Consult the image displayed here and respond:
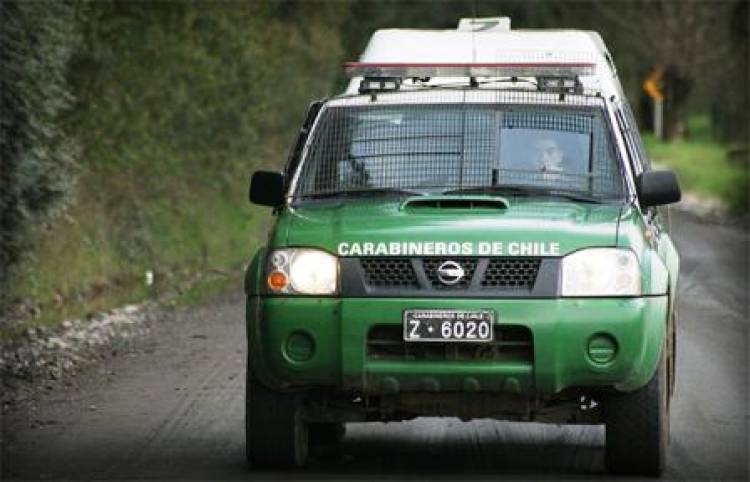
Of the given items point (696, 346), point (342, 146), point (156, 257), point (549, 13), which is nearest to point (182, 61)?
point (156, 257)

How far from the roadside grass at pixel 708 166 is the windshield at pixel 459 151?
85.5 feet

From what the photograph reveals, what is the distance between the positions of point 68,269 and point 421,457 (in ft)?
34.0

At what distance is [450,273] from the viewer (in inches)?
360

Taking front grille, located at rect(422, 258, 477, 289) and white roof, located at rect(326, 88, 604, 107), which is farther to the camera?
white roof, located at rect(326, 88, 604, 107)

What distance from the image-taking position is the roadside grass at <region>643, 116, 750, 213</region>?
127ft

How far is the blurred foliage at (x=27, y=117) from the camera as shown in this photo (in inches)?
679

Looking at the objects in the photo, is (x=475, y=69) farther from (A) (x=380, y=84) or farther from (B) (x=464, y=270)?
(B) (x=464, y=270)

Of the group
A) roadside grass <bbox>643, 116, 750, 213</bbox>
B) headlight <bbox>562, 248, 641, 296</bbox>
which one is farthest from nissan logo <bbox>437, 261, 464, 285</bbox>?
roadside grass <bbox>643, 116, 750, 213</bbox>

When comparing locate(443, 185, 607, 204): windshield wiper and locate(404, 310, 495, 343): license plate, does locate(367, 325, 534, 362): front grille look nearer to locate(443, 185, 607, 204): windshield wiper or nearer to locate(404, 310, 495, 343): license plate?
locate(404, 310, 495, 343): license plate

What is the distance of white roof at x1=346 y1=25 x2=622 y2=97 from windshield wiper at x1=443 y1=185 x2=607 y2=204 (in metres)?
3.33

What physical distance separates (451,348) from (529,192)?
119 centimetres

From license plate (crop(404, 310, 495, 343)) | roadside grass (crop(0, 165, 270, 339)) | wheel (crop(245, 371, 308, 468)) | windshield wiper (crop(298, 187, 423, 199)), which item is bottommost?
roadside grass (crop(0, 165, 270, 339))

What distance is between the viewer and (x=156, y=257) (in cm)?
2338

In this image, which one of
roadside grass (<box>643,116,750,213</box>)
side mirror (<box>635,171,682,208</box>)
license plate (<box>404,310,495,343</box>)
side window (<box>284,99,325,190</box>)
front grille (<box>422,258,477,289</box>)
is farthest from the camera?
roadside grass (<box>643,116,750,213</box>)
